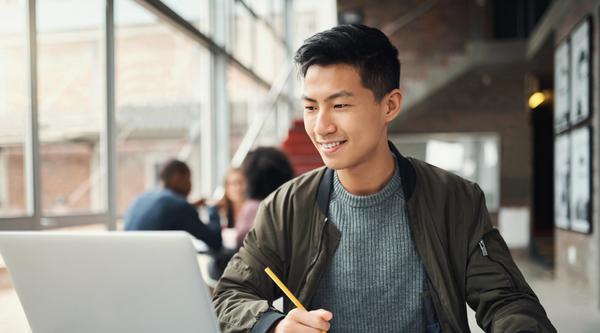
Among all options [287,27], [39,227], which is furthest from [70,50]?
[287,27]

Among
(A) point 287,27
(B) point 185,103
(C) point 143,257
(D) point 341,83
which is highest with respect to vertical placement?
(A) point 287,27

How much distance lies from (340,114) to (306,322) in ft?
1.41

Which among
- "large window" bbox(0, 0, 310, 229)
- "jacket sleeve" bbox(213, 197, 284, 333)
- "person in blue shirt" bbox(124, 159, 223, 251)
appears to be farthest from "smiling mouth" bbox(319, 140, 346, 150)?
"person in blue shirt" bbox(124, 159, 223, 251)

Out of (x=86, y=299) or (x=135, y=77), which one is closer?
(x=86, y=299)

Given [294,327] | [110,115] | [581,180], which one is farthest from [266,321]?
[581,180]

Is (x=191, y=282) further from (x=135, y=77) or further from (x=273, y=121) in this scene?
(x=273, y=121)

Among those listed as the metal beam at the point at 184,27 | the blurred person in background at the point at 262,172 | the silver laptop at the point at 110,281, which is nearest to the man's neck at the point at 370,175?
the silver laptop at the point at 110,281

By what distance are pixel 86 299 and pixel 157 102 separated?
7.15 m

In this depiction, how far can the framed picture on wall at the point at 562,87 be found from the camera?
4547 mm

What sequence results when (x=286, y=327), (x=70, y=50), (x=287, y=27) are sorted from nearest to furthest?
(x=286, y=327) < (x=70, y=50) < (x=287, y=27)

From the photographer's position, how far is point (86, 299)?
85 centimetres

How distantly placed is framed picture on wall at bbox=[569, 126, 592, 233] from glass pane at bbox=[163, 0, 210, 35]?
3045 mm

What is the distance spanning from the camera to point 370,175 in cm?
126

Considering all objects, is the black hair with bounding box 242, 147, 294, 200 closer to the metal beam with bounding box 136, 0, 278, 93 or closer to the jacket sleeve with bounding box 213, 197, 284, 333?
the metal beam with bounding box 136, 0, 278, 93
